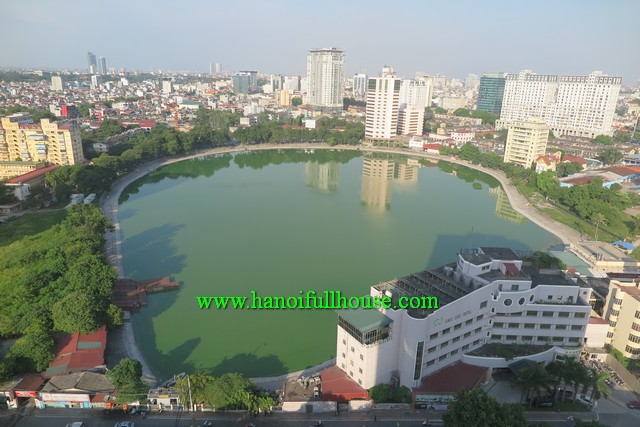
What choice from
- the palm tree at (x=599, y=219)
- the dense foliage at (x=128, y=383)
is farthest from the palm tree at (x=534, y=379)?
the palm tree at (x=599, y=219)

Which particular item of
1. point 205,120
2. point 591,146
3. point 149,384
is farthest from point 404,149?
point 149,384

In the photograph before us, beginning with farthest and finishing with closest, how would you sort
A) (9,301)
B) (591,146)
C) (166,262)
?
1. (591,146)
2. (166,262)
3. (9,301)

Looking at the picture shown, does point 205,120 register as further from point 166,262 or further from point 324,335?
point 324,335

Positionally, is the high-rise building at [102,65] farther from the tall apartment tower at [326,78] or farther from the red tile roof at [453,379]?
the red tile roof at [453,379]

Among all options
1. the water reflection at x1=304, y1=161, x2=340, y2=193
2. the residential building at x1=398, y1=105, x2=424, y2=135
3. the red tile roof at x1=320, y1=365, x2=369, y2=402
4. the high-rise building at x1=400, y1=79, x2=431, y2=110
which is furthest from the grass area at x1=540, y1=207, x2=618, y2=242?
the high-rise building at x1=400, y1=79, x2=431, y2=110

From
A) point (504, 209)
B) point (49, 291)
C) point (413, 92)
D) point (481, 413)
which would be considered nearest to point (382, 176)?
point (504, 209)

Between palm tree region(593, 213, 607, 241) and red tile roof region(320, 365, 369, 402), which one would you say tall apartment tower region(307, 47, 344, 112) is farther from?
red tile roof region(320, 365, 369, 402)

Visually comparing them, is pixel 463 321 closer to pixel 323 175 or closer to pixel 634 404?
pixel 634 404
